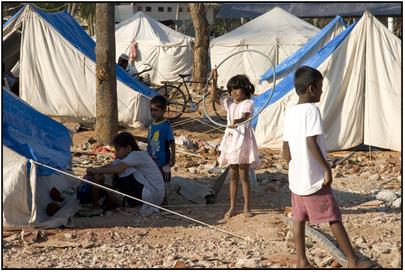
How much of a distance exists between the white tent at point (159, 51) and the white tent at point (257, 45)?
1.79 meters

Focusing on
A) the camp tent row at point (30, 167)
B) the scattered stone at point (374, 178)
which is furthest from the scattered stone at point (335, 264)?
the scattered stone at point (374, 178)

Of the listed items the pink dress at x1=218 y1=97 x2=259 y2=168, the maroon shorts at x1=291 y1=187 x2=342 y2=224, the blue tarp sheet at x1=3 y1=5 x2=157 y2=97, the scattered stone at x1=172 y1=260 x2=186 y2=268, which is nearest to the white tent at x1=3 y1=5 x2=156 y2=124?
the blue tarp sheet at x1=3 y1=5 x2=157 y2=97

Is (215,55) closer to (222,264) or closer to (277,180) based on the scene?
(277,180)

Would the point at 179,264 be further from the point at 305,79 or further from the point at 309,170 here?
the point at 305,79

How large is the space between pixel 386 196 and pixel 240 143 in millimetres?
1878

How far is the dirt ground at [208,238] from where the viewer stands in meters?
5.75

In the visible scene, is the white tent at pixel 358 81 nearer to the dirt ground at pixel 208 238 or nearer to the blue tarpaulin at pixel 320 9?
the dirt ground at pixel 208 238

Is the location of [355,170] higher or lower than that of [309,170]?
lower

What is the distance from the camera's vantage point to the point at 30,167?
6555mm

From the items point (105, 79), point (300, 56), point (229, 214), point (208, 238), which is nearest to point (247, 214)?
point (229, 214)

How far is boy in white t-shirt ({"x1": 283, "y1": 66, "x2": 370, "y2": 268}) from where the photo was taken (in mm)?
5203

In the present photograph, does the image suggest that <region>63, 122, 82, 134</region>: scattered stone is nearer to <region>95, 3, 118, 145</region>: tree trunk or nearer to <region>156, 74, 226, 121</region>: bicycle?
<region>95, 3, 118, 145</region>: tree trunk

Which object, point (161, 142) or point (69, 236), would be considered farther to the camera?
point (161, 142)

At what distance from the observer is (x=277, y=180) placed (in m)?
9.24
